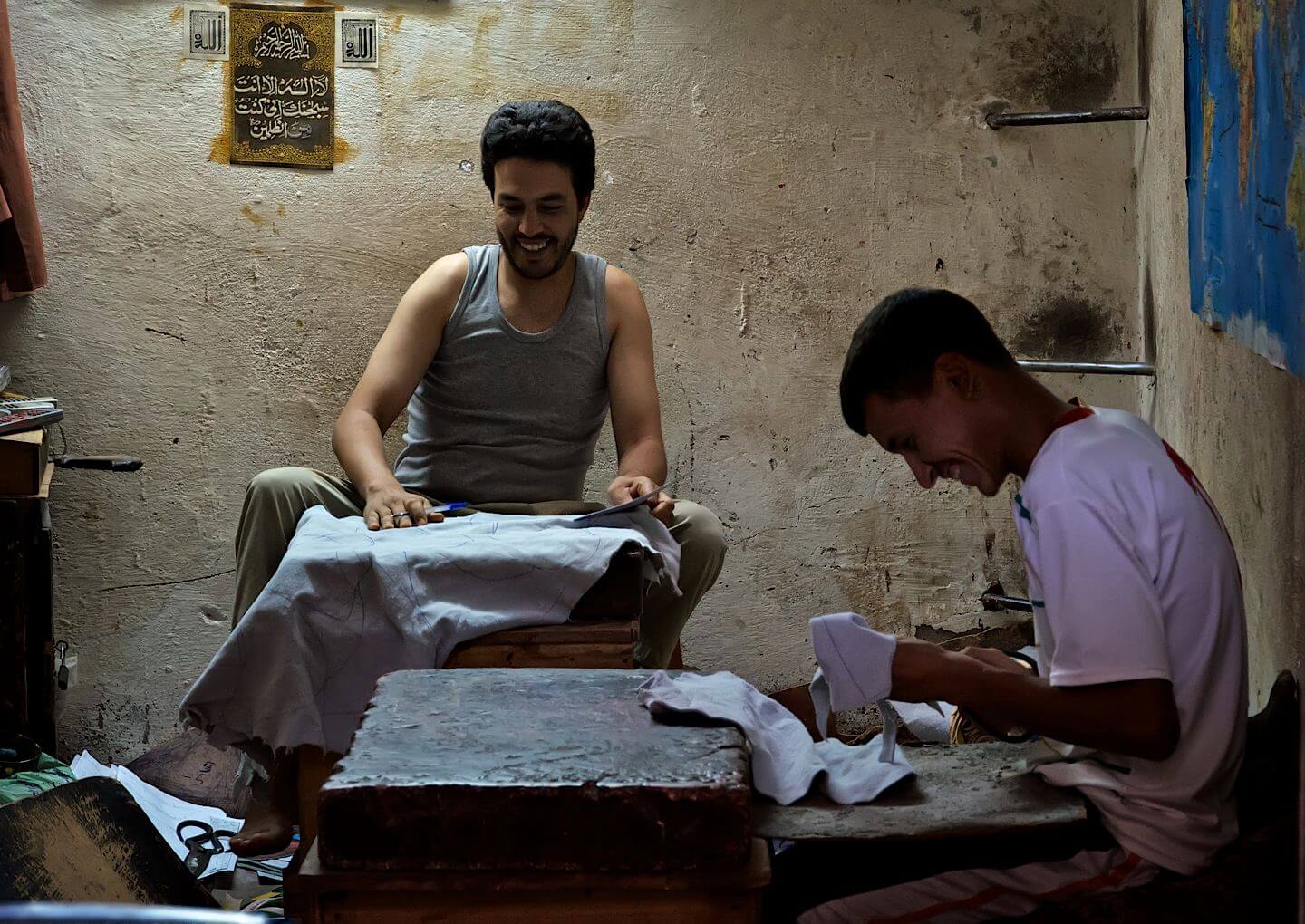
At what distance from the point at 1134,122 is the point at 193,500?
2795 millimetres

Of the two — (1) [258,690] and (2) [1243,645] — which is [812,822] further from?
(1) [258,690]

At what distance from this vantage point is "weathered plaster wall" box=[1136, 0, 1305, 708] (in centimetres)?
207

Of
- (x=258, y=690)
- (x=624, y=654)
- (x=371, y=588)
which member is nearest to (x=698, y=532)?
(x=624, y=654)

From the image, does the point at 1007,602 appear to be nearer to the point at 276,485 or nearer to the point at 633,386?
the point at 633,386

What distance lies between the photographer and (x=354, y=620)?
2.59 meters

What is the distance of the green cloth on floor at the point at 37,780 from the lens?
9.63 ft

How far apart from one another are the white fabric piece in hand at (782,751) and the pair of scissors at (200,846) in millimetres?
1525

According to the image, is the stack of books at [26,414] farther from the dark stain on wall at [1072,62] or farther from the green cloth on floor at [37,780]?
the dark stain on wall at [1072,62]

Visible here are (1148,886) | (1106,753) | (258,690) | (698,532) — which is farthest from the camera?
(698,532)

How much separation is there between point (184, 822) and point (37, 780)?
0.33 m

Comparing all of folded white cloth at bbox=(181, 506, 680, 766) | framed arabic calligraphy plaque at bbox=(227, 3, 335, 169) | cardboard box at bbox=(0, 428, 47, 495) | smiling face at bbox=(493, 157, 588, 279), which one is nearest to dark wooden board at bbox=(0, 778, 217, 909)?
folded white cloth at bbox=(181, 506, 680, 766)

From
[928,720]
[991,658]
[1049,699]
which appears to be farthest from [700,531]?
[1049,699]

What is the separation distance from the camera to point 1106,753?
1700mm

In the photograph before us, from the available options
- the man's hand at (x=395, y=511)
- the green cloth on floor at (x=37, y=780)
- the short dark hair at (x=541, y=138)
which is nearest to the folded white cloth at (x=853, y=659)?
the man's hand at (x=395, y=511)
